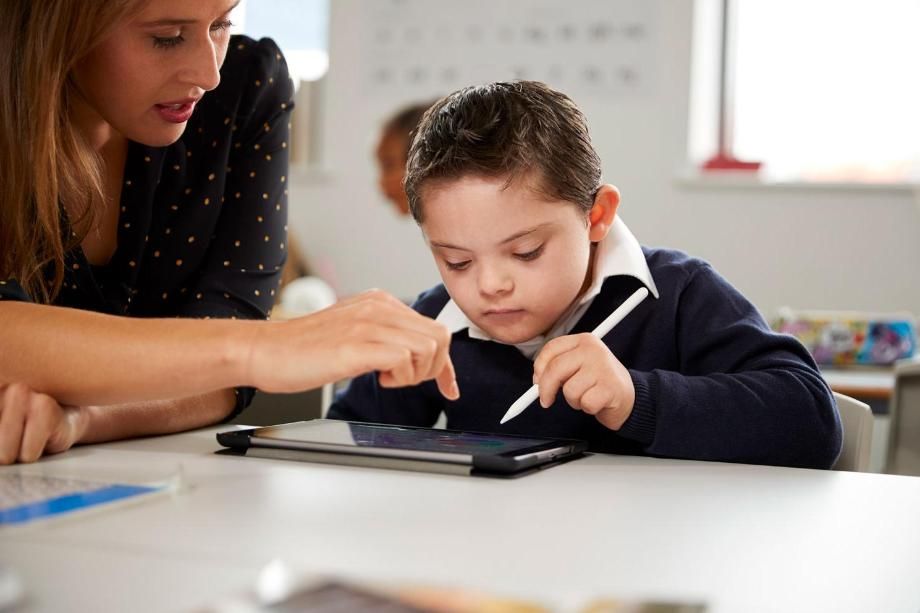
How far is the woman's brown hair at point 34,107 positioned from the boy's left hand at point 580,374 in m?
0.48

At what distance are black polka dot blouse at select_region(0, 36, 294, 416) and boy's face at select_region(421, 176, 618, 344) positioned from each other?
23 cm

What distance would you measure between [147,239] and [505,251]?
43cm

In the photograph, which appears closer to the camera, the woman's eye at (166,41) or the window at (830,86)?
the woman's eye at (166,41)

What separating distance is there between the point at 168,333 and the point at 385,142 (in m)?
3.27

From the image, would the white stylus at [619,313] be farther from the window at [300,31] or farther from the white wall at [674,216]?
the window at [300,31]

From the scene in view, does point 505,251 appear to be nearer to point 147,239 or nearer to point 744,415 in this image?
point 744,415

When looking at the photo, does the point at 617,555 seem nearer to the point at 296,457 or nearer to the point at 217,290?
the point at 296,457

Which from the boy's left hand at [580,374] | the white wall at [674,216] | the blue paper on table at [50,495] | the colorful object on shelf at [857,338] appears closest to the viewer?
the blue paper on table at [50,495]

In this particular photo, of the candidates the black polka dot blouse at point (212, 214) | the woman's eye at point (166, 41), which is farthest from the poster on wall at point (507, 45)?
the woman's eye at point (166, 41)

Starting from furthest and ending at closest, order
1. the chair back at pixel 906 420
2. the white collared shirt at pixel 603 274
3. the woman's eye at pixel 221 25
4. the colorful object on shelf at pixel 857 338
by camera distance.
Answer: the colorful object on shelf at pixel 857 338, the chair back at pixel 906 420, the white collared shirt at pixel 603 274, the woman's eye at pixel 221 25

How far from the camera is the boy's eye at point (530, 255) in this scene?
1.17 meters

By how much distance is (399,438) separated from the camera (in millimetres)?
981

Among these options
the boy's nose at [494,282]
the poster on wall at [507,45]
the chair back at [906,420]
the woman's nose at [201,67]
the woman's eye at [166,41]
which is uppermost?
the poster on wall at [507,45]

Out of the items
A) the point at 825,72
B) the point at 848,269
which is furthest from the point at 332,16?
the point at 848,269
